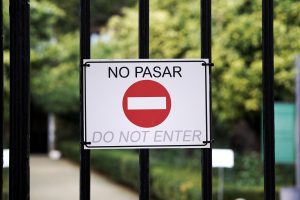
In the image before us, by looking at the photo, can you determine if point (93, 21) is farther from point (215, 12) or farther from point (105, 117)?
point (105, 117)

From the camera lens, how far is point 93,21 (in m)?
19.0

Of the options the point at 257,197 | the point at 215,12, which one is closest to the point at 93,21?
Answer: the point at 215,12

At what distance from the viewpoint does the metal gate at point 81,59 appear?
2000 millimetres

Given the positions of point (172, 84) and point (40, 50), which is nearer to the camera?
point (172, 84)

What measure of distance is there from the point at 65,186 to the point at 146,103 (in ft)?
44.7

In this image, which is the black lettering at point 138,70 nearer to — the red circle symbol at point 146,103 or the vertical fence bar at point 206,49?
the red circle symbol at point 146,103

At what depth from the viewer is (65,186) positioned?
1524 centimetres

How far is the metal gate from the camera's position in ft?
6.56

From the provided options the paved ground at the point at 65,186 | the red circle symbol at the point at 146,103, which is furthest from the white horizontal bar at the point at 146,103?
the paved ground at the point at 65,186

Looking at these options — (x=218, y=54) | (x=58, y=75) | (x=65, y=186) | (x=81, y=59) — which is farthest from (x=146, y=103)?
(x=58, y=75)

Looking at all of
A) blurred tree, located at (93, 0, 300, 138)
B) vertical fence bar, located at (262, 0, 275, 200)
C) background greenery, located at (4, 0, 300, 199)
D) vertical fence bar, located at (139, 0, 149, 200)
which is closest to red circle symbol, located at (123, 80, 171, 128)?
vertical fence bar, located at (139, 0, 149, 200)
